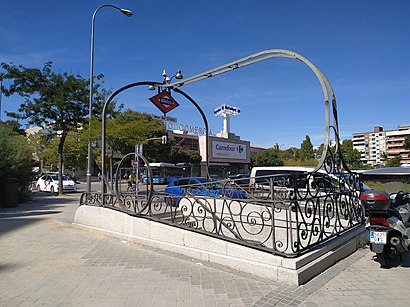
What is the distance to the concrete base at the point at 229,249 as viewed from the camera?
13.7 ft

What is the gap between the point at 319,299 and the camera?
3654mm

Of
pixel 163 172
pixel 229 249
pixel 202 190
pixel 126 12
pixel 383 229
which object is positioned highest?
pixel 126 12

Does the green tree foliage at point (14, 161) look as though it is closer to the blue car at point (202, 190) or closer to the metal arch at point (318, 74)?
the blue car at point (202, 190)

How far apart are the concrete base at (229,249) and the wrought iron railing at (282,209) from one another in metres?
0.12

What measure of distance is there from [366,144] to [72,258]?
143 m

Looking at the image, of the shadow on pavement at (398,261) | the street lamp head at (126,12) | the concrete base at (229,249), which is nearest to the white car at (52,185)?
the street lamp head at (126,12)

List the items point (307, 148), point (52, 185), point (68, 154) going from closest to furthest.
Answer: point (52, 185)
point (68, 154)
point (307, 148)

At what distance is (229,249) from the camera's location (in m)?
4.82

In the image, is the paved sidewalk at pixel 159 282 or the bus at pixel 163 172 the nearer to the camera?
the paved sidewalk at pixel 159 282

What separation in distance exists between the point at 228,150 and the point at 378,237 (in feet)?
160

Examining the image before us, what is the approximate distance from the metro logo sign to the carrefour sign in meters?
40.0

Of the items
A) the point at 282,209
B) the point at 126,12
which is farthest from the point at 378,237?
the point at 126,12

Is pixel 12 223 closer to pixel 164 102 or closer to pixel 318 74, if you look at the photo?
pixel 164 102

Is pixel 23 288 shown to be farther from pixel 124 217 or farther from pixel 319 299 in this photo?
pixel 319 299
